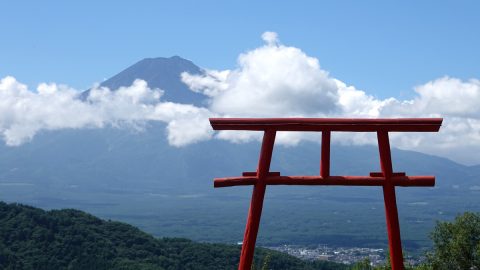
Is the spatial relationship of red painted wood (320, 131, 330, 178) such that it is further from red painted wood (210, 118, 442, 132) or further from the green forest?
the green forest

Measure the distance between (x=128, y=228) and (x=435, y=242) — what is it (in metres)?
39.7

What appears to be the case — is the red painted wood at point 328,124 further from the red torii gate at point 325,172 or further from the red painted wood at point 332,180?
the red painted wood at point 332,180

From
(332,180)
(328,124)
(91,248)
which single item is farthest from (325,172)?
(91,248)

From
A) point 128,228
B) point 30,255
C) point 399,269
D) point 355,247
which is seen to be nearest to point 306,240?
point 355,247

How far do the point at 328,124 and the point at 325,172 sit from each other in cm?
51

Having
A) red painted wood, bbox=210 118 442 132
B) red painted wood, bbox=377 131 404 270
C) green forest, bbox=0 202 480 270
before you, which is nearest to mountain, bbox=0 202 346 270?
green forest, bbox=0 202 480 270

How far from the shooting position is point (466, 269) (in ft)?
53.2

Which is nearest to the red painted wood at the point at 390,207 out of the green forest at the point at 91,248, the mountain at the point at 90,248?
the green forest at the point at 91,248

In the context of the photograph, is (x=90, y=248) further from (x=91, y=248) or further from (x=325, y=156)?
(x=325, y=156)

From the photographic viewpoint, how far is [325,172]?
6.38 meters

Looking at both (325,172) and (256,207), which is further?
(325,172)

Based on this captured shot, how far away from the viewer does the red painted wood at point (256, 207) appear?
617cm

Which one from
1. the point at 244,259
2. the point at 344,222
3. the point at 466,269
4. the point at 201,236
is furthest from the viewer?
the point at 344,222

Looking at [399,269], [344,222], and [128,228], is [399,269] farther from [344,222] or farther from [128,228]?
[344,222]
